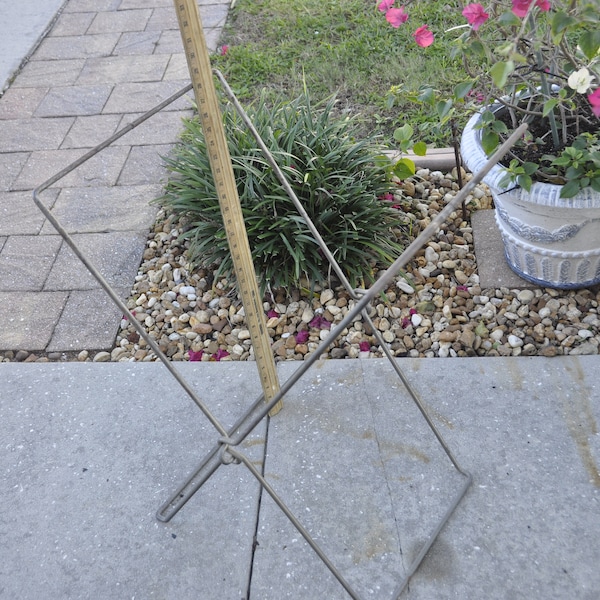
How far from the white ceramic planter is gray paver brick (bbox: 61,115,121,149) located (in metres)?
2.00

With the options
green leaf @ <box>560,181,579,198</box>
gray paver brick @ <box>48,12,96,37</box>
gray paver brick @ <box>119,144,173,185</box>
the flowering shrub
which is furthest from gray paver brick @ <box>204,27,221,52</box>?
green leaf @ <box>560,181,579,198</box>

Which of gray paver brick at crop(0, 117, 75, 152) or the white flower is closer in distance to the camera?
the white flower

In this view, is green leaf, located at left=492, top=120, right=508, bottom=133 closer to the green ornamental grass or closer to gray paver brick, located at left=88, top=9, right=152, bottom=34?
the green ornamental grass

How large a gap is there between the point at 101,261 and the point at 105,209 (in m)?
0.37

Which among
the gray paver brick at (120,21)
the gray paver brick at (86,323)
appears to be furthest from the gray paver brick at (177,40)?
the gray paver brick at (86,323)

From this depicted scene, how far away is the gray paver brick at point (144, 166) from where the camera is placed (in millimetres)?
3373

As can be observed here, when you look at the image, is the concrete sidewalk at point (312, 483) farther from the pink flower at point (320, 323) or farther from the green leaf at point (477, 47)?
the green leaf at point (477, 47)

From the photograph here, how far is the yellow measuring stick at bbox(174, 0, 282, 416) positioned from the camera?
1.48 meters

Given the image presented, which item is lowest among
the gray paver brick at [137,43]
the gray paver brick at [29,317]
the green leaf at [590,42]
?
the gray paver brick at [29,317]

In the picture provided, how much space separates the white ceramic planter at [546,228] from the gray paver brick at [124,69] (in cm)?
231

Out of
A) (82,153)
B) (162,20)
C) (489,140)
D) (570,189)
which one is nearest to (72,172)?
(82,153)

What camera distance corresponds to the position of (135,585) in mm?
1833

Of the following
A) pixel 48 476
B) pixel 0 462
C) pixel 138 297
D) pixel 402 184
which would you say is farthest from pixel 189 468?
pixel 402 184

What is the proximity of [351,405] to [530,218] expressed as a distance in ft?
2.72
